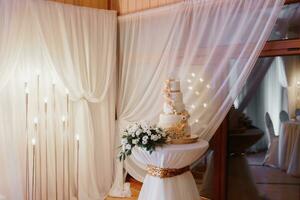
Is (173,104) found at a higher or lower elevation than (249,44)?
lower

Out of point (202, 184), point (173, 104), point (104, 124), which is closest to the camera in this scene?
point (173, 104)

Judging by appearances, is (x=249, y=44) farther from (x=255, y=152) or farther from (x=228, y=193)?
(x=228, y=193)

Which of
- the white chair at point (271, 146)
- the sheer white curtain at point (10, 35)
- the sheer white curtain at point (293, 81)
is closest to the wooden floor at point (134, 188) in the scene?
the white chair at point (271, 146)

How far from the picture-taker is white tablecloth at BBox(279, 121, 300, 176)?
297 centimetres

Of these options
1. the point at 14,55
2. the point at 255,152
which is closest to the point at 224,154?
the point at 255,152

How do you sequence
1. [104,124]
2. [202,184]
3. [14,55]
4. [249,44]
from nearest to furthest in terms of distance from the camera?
[249,44] → [14,55] → [202,184] → [104,124]

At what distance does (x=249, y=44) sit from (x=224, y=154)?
1208 millimetres

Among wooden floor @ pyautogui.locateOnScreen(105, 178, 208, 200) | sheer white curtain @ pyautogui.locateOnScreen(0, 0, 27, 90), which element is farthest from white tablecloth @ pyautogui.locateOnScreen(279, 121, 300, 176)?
sheer white curtain @ pyautogui.locateOnScreen(0, 0, 27, 90)

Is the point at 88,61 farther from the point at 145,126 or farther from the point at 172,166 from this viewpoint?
the point at 172,166

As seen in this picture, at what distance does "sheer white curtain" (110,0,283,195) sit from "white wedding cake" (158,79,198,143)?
0.25 metres

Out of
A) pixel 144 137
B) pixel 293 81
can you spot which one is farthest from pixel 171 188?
pixel 293 81

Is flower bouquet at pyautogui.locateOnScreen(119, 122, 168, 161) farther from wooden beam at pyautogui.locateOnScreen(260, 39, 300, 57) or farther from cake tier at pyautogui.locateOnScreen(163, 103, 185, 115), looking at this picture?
wooden beam at pyautogui.locateOnScreen(260, 39, 300, 57)

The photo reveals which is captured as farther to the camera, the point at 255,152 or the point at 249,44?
the point at 255,152

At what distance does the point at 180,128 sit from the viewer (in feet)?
10.0
